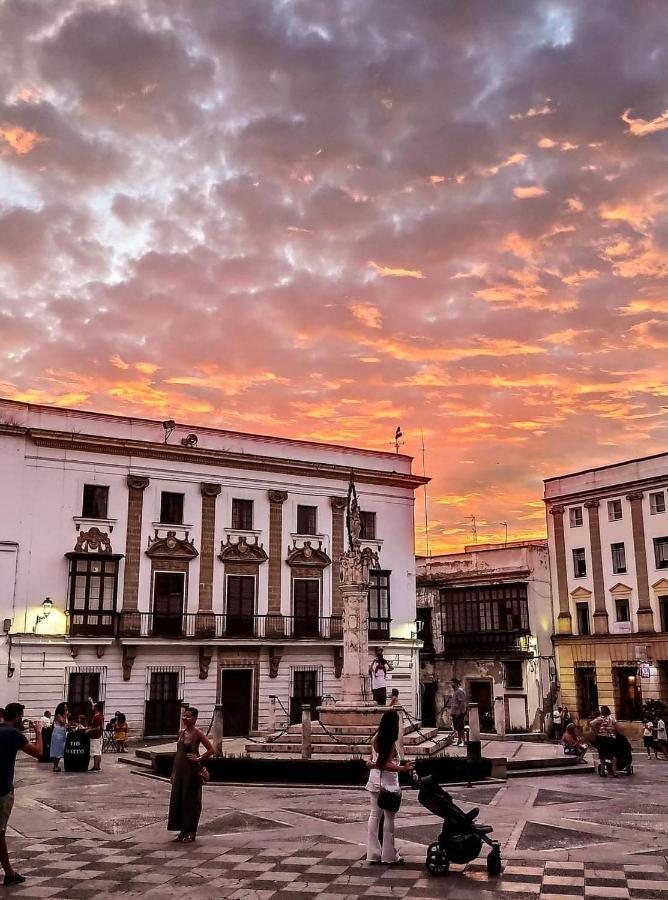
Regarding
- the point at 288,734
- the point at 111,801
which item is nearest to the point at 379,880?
the point at 111,801

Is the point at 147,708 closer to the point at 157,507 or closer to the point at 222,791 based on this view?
the point at 157,507

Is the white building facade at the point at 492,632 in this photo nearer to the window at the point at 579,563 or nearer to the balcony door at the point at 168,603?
the window at the point at 579,563

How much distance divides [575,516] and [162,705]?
77.1 ft

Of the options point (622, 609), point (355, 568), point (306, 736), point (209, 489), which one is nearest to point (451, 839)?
point (306, 736)

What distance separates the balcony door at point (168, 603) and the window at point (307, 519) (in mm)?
5718

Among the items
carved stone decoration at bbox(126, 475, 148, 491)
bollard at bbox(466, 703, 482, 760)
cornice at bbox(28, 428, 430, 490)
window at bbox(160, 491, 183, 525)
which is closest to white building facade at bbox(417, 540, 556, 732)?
cornice at bbox(28, 428, 430, 490)

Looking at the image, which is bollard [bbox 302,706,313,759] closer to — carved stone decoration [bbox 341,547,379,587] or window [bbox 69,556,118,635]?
carved stone decoration [bbox 341,547,379,587]

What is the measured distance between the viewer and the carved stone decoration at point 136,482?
32188mm

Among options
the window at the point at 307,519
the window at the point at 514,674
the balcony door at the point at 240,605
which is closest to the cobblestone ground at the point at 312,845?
the balcony door at the point at 240,605

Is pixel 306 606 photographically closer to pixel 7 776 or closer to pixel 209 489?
pixel 209 489

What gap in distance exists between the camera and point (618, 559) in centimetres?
4056

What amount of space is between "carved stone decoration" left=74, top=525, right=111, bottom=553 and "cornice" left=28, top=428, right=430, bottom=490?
3.11 metres

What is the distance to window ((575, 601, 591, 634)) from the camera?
41.6m

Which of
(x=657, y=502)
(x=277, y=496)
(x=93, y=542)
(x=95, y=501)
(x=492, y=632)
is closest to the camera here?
(x=93, y=542)
